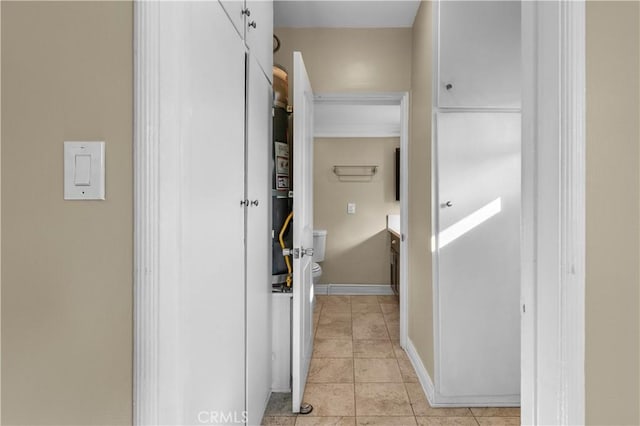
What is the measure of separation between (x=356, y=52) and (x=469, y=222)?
5.29 feet

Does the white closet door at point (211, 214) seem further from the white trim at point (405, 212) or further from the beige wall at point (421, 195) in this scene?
the white trim at point (405, 212)

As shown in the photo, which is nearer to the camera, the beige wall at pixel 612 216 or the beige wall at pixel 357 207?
the beige wall at pixel 612 216

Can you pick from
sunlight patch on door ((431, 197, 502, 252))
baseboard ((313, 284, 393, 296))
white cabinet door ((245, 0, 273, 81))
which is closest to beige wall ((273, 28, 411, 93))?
white cabinet door ((245, 0, 273, 81))

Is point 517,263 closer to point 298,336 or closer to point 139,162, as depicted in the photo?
point 298,336

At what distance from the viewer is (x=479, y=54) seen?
199cm

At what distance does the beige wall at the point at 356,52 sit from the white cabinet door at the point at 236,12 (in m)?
1.36

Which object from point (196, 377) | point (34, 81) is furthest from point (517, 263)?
point (34, 81)

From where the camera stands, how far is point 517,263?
79.7 inches

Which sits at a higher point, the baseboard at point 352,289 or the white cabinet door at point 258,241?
the white cabinet door at point 258,241

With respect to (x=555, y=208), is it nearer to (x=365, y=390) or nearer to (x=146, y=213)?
(x=146, y=213)

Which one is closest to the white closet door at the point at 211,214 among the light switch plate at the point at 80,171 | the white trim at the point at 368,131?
the light switch plate at the point at 80,171

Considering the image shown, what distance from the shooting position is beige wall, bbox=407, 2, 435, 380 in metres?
2.18

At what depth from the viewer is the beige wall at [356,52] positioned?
2.77 m

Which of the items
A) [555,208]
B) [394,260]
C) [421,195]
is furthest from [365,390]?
[394,260]
